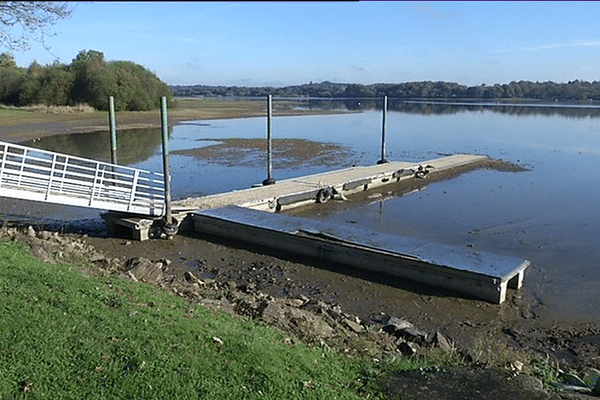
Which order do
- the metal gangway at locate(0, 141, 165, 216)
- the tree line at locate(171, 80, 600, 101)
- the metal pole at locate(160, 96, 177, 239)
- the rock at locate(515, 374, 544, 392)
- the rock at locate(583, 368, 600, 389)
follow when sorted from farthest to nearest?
the tree line at locate(171, 80, 600, 101) → the metal pole at locate(160, 96, 177, 239) → the metal gangway at locate(0, 141, 165, 216) → the rock at locate(583, 368, 600, 389) → the rock at locate(515, 374, 544, 392)

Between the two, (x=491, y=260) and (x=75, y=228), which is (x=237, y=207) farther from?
(x=491, y=260)

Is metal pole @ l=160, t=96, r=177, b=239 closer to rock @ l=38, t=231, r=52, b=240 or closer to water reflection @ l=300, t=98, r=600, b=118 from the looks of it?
rock @ l=38, t=231, r=52, b=240

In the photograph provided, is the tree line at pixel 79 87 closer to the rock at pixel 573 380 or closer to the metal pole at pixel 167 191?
the metal pole at pixel 167 191

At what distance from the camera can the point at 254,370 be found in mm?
5578

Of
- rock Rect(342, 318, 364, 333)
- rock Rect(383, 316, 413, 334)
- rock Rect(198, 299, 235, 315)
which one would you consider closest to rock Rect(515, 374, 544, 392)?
rock Rect(383, 316, 413, 334)

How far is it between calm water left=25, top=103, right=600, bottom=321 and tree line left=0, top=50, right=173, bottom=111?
1041 inches

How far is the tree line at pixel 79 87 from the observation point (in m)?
71.1

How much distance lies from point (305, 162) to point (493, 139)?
23121mm

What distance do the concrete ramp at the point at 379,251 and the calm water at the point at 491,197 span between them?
3.19 ft

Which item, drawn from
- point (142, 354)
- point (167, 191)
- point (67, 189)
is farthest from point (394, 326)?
point (67, 189)

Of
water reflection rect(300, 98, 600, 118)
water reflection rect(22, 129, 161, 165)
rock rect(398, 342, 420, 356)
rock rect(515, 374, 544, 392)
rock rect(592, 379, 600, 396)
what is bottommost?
rock rect(398, 342, 420, 356)

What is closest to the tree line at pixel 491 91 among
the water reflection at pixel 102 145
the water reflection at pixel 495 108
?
the water reflection at pixel 495 108

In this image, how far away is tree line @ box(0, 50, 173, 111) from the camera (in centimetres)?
7106

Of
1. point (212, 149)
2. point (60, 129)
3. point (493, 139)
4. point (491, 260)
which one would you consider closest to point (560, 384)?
point (491, 260)
